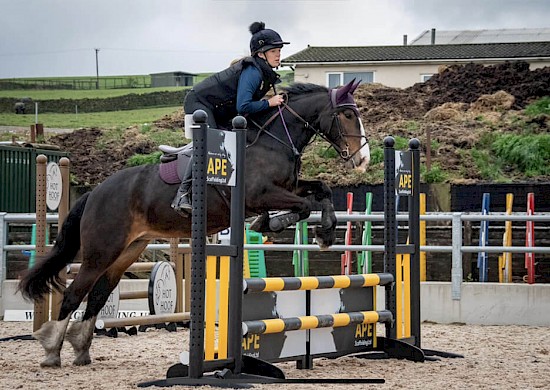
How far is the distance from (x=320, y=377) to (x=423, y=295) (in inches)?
168

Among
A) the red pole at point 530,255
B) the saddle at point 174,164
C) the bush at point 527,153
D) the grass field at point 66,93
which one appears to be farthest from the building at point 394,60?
the saddle at point 174,164

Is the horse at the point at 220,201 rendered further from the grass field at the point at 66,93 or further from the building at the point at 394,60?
the grass field at the point at 66,93

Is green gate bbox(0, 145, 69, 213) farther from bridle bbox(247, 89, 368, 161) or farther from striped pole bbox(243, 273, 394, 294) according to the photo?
striped pole bbox(243, 273, 394, 294)

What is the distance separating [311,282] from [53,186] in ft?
10.9

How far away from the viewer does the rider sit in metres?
6.50

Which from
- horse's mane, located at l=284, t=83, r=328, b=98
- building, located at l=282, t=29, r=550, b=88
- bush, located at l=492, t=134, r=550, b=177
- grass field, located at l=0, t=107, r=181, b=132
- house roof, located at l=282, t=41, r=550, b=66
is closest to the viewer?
horse's mane, located at l=284, t=83, r=328, b=98

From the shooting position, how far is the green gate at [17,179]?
16.9 meters

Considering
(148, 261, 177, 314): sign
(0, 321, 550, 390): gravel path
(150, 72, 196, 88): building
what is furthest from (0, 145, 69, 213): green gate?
(150, 72, 196, 88): building

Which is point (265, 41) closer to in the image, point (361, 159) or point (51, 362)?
point (361, 159)

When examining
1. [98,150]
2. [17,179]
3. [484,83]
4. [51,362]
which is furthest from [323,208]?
[484,83]

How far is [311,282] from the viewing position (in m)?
5.82

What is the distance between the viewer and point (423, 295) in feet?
31.9

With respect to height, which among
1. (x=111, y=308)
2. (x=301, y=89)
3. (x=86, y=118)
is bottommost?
(x=111, y=308)

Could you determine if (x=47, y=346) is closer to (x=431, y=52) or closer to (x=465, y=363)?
(x=465, y=363)
